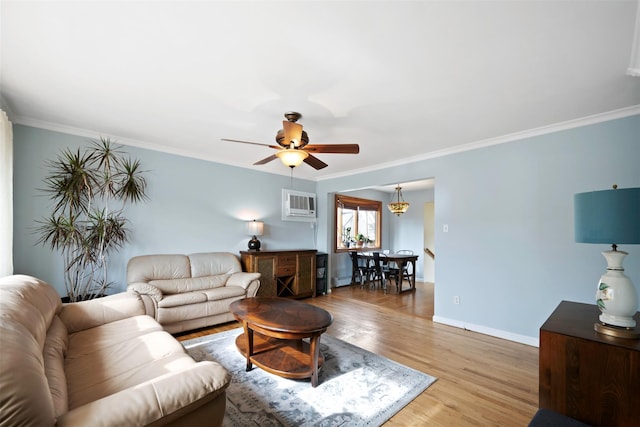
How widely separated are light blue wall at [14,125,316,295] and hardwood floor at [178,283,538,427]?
153cm

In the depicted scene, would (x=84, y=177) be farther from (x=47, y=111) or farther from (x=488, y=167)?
(x=488, y=167)

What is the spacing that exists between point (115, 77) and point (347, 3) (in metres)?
1.97

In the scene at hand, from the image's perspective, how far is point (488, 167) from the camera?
11.8 feet

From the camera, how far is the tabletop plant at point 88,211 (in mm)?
→ 3143

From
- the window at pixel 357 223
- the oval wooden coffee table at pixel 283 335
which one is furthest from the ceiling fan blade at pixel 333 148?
the window at pixel 357 223

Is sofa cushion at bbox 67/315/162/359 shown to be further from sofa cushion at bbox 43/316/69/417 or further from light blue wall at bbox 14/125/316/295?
light blue wall at bbox 14/125/316/295

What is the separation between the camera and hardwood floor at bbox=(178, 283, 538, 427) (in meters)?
1.97

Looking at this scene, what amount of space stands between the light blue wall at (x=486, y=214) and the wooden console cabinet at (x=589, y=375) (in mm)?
1818

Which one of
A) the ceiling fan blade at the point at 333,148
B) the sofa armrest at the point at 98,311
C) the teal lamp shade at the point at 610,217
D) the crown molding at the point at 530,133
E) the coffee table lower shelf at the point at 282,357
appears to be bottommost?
the coffee table lower shelf at the point at 282,357

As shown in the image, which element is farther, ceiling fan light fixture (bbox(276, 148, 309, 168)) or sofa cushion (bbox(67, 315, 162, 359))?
ceiling fan light fixture (bbox(276, 148, 309, 168))

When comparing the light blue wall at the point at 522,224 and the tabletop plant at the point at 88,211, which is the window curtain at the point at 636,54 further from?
the tabletop plant at the point at 88,211

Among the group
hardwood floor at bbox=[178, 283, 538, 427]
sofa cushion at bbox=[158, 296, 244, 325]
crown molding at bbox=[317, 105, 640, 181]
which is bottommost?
hardwood floor at bbox=[178, 283, 538, 427]

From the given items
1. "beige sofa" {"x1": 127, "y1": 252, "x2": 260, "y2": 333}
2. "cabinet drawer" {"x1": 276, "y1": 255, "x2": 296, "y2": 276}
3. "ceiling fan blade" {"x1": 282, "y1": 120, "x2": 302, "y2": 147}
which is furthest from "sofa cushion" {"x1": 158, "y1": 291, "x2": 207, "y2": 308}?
"ceiling fan blade" {"x1": 282, "y1": 120, "x2": 302, "y2": 147}

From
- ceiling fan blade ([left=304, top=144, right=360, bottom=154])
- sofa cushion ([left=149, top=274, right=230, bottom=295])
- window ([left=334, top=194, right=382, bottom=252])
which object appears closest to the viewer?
ceiling fan blade ([left=304, top=144, right=360, bottom=154])
